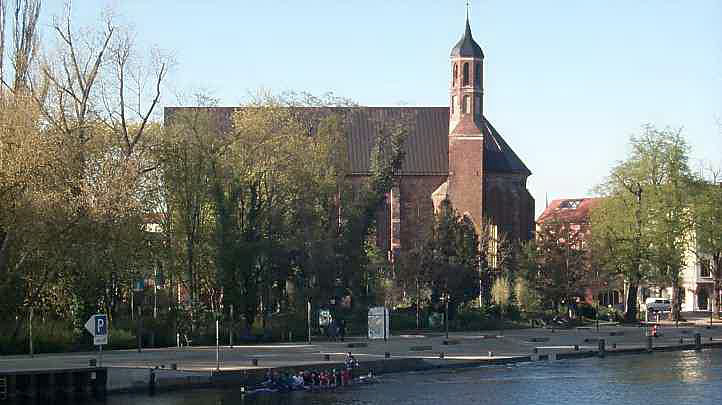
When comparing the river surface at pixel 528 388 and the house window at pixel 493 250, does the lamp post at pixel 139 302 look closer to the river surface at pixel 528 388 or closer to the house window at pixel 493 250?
the river surface at pixel 528 388

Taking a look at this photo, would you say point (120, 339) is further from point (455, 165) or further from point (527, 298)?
point (455, 165)

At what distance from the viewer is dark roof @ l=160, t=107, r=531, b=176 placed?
353ft

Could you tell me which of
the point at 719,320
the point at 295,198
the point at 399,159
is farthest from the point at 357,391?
the point at 719,320

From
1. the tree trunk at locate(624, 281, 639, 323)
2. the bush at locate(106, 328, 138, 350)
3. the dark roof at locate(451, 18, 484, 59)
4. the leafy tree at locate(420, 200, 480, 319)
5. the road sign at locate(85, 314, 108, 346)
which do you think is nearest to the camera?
the road sign at locate(85, 314, 108, 346)

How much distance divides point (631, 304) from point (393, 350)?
36.7 m

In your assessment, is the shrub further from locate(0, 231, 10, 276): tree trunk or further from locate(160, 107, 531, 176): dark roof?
locate(160, 107, 531, 176): dark roof

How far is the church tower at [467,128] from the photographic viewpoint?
340 ft

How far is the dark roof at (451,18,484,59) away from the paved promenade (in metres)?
30.5

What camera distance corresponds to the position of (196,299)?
6431 cm

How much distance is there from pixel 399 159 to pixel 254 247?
59.1 feet

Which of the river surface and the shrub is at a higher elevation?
the shrub

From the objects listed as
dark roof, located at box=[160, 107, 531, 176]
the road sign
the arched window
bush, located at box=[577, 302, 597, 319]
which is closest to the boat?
the road sign

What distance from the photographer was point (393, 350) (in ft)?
192

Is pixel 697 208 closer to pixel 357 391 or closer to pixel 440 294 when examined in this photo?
pixel 440 294
